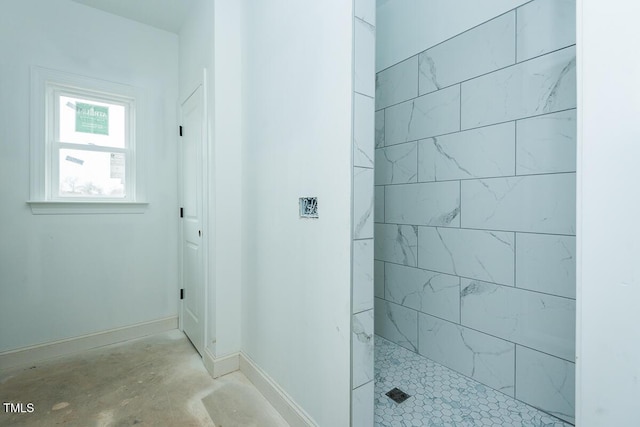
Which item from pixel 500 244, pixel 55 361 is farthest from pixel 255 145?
pixel 55 361

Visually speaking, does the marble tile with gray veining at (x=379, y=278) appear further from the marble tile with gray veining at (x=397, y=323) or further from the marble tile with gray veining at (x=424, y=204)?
the marble tile with gray veining at (x=424, y=204)

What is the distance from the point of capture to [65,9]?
7.63ft

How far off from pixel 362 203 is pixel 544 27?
1.41m

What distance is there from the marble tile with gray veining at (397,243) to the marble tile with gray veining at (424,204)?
6 cm

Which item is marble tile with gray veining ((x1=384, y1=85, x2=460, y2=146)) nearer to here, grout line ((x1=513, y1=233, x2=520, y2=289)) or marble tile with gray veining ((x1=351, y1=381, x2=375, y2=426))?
grout line ((x1=513, y1=233, x2=520, y2=289))

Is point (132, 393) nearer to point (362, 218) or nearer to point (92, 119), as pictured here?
point (362, 218)

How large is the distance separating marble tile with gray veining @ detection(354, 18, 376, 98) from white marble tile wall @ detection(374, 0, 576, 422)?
3.18 ft

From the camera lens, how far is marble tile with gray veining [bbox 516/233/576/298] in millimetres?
1462

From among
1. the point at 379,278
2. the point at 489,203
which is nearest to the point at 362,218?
the point at 489,203

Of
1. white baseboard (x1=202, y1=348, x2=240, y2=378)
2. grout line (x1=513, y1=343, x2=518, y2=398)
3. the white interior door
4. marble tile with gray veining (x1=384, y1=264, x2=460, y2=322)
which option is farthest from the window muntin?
grout line (x1=513, y1=343, x2=518, y2=398)

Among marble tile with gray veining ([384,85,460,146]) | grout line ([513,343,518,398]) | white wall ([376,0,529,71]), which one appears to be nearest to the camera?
grout line ([513,343,518,398])

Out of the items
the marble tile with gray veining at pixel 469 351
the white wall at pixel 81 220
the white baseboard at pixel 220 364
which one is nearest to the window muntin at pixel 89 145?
the white wall at pixel 81 220

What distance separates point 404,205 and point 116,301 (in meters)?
2.61

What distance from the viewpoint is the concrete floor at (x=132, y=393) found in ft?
5.17
